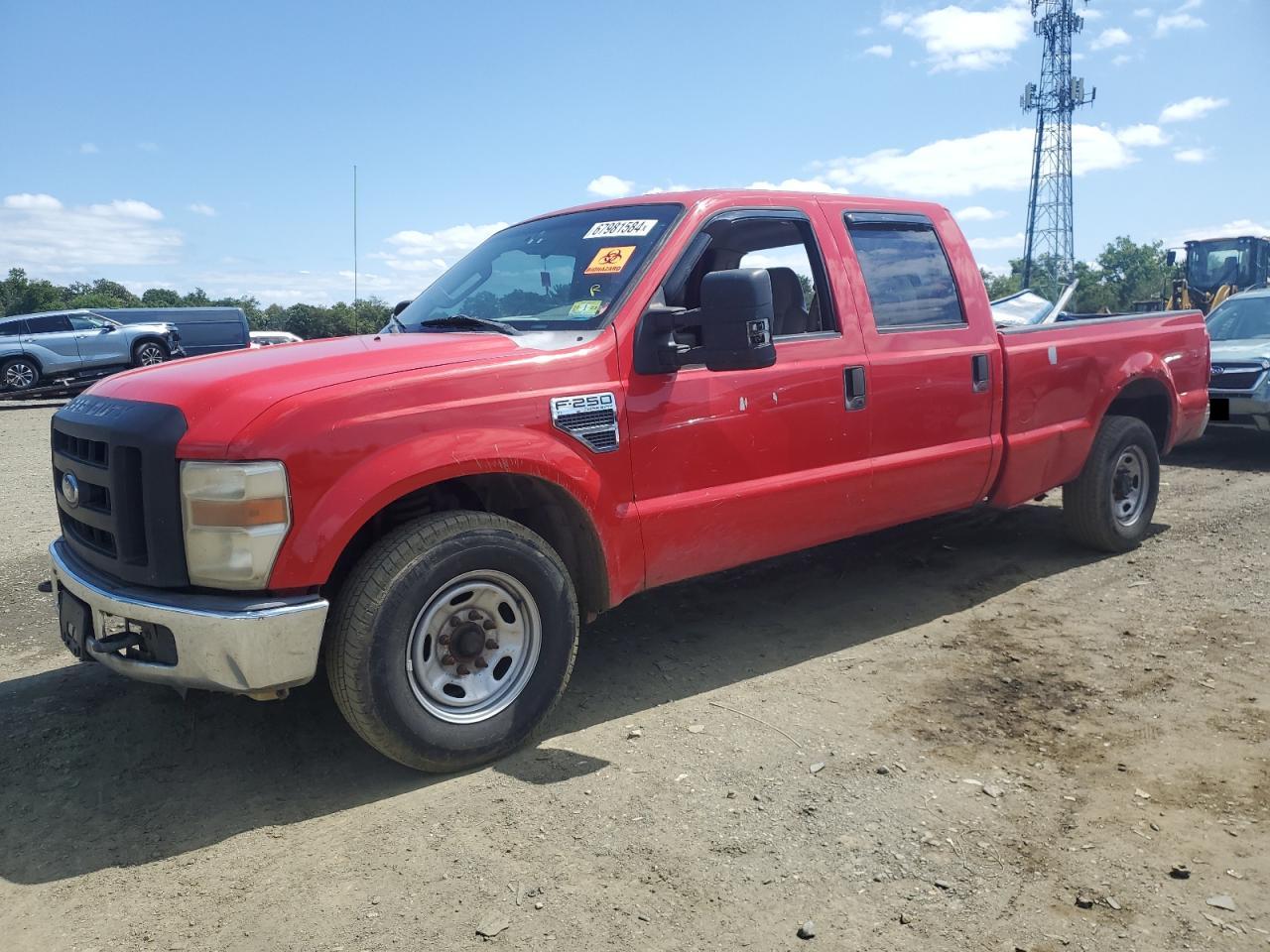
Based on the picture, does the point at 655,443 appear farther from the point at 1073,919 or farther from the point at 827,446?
the point at 1073,919

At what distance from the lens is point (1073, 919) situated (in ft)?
7.91

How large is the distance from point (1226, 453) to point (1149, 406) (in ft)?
14.3

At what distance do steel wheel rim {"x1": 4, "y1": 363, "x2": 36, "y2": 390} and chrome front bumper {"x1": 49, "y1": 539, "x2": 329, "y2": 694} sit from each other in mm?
18010

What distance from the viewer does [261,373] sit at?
124 inches

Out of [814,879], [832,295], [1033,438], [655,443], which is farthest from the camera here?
[1033,438]

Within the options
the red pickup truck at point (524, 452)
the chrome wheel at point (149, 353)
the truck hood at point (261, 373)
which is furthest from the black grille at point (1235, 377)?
the chrome wheel at point (149, 353)

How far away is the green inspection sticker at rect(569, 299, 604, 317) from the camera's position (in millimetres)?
3713

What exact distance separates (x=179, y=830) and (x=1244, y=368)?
959 centimetres

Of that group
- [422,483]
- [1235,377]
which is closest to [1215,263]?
[1235,377]

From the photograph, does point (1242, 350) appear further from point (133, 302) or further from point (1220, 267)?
point (133, 302)

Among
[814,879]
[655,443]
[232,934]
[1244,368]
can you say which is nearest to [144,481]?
[232,934]

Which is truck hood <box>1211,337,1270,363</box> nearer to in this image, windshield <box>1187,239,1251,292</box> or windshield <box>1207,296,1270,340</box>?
windshield <box>1207,296,1270,340</box>

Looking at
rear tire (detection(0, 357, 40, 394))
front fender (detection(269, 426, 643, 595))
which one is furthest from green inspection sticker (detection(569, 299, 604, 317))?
rear tire (detection(0, 357, 40, 394))

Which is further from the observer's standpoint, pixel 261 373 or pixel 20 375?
pixel 20 375
